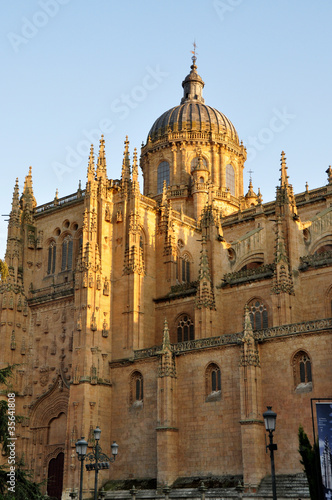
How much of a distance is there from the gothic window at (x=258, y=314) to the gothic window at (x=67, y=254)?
1457 centimetres

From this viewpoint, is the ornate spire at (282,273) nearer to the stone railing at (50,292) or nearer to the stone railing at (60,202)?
the stone railing at (50,292)

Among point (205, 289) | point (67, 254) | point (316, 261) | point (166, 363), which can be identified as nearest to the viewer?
point (166, 363)

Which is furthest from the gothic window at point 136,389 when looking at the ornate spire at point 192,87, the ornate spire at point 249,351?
the ornate spire at point 192,87

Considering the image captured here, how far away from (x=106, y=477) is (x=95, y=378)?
6.01m

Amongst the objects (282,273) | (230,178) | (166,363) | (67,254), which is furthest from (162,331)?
(230,178)

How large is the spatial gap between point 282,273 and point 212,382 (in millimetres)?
7525

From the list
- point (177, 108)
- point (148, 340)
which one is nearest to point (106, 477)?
point (148, 340)

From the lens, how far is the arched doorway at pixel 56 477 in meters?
44.3

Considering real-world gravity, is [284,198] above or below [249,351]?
above

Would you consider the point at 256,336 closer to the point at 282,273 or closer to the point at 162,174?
the point at 282,273

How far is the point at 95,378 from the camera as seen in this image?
42312 millimetres

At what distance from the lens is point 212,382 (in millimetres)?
38094

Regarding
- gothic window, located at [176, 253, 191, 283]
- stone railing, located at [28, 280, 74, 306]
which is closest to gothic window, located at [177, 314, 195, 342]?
gothic window, located at [176, 253, 191, 283]

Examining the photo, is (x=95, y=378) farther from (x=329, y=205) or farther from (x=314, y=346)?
(x=329, y=205)
